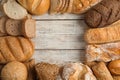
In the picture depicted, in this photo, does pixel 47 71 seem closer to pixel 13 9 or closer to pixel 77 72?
pixel 77 72

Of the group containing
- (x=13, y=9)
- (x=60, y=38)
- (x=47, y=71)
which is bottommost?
(x=47, y=71)

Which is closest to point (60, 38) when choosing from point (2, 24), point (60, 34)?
point (60, 34)

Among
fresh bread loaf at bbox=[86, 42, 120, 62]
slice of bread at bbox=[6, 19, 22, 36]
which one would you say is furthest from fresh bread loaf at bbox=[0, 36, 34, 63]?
fresh bread loaf at bbox=[86, 42, 120, 62]

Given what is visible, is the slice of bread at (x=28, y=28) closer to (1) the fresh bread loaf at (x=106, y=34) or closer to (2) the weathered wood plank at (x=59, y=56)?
(2) the weathered wood plank at (x=59, y=56)

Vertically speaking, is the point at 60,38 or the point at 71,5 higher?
the point at 71,5

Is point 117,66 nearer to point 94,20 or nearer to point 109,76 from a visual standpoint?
point 109,76

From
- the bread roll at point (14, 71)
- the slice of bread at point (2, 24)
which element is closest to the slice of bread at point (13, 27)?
the slice of bread at point (2, 24)
